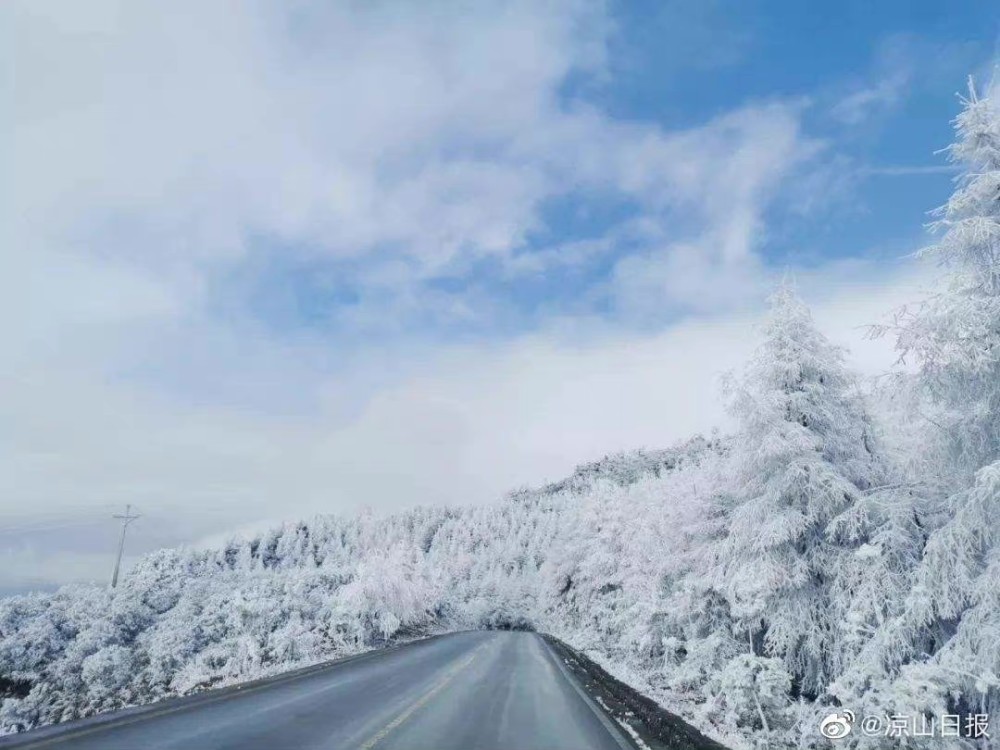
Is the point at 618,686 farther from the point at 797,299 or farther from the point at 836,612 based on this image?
the point at 797,299

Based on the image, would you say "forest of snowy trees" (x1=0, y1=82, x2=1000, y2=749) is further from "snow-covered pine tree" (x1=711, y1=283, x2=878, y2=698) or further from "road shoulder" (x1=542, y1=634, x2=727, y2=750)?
"road shoulder" (x1=542, y1=634, x2=727, y2=750)

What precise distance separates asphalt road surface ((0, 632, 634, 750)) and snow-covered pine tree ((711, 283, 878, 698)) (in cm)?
561

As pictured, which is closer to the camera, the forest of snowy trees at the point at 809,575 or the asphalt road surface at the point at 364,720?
the asphalt road surface at the point at 364,720

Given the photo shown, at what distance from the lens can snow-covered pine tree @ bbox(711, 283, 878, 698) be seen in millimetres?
15258

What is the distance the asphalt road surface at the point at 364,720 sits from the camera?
8.50m

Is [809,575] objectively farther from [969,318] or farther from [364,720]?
[364,720]

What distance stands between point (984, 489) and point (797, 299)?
30.9 feet

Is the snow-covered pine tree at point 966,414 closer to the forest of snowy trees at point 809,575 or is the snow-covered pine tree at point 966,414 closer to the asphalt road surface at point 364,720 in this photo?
the forest of snowy trees at point 809,575

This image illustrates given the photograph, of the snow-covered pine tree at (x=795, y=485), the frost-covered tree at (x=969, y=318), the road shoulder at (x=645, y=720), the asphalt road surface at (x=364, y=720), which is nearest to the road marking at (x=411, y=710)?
the asphalt road surface at (x=364, y=720)

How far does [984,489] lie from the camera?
991 centimetres

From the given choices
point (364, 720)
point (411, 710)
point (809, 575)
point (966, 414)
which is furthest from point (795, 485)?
point (364, 720)

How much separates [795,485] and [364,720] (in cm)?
1250

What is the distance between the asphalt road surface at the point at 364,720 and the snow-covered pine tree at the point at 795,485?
5.61 metres

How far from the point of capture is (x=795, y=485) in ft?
52.9
